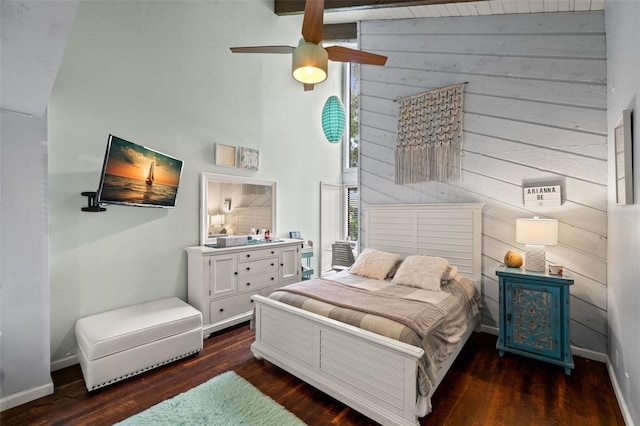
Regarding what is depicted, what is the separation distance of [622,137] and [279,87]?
3.99 meters

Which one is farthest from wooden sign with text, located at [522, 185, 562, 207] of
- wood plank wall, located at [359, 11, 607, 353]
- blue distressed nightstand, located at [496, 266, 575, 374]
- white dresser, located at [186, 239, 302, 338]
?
white dresser, located at [186, 239, 302, 338]

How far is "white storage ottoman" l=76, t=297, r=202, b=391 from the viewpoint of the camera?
2.18 meters

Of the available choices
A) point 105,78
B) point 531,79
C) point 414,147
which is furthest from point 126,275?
point 531,79

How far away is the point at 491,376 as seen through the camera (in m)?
2.39

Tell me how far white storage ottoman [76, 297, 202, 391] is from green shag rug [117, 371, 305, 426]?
0.51 metres

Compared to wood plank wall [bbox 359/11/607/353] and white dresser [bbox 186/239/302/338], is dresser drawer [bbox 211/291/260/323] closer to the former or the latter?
white dresser [bbox 186/239/302/338]

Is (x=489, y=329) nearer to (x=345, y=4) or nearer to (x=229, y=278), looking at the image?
(x=229, y=278)

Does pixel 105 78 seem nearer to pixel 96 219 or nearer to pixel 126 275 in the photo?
pixel 96 219

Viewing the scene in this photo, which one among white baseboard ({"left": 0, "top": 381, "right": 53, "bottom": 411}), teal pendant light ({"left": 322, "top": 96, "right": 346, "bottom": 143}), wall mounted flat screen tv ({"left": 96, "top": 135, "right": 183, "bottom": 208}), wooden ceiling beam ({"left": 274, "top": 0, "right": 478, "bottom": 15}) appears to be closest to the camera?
white baseboard ({"left": 0, "top": 381, "right": 53, "bottom": 411})

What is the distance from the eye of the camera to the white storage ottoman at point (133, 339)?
2182mm

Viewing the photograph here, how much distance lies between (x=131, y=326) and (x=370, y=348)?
77.1 inches

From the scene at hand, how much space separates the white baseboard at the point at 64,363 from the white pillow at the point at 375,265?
2.76 metres

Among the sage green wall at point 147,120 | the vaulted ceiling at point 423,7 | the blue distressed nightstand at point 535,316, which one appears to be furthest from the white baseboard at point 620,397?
the sage green wall at point 147,120

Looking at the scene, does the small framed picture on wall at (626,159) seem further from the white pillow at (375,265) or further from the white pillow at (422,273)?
the white pillow at (375,265)
